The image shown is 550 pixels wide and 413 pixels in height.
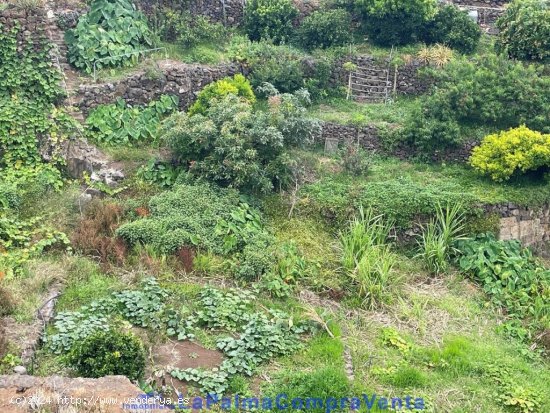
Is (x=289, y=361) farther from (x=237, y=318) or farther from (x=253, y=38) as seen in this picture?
(x=253, y=38)

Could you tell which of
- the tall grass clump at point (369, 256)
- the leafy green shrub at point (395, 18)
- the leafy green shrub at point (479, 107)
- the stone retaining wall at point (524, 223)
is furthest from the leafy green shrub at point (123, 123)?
the stone retaining wall at point (524, 223)

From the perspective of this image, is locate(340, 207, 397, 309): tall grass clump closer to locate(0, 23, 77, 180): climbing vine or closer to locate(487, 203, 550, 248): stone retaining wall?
locate(487, 203, 550, 248): stone retaining wall

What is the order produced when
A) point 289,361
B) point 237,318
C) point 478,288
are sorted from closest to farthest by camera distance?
1. point 289,361
2. point 237,318
3. point 478,288

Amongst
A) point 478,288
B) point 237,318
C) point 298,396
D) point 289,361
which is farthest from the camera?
point 478,288

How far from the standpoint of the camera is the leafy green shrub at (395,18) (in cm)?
1645

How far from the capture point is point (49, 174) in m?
11.4

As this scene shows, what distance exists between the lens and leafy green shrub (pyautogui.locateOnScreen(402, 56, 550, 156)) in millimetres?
13492

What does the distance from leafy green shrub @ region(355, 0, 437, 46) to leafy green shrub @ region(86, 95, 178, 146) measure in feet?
22.4

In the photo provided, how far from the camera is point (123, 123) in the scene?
13.2m

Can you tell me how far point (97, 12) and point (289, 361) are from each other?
10.2 meters

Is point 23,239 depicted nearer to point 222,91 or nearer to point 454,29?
point 222,91

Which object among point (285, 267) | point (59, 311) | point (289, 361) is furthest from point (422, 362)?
point (59, 311)

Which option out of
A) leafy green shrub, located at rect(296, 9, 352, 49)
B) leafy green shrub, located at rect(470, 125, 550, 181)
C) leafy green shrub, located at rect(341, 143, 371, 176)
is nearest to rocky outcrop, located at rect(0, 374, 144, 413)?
leafy green shrub, located at rect(341, 143, 371, 176)

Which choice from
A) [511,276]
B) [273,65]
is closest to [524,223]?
[511,276]
